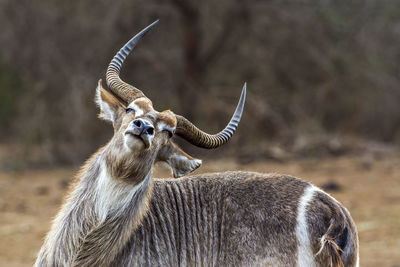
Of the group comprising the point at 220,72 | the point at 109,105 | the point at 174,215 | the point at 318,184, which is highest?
the point at 220,72

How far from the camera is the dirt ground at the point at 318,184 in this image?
11.4 meters

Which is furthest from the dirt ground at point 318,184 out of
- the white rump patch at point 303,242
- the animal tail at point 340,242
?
the white rump patch at point 303,242

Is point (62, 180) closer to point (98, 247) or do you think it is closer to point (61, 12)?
point (61, 12)

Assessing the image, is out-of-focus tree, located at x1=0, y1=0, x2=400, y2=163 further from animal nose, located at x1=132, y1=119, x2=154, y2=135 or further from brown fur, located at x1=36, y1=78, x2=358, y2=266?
animal nose, located at x1=132, y1=119, x2=154, y2=135

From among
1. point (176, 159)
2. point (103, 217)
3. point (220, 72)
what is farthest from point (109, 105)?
point (220, 72)

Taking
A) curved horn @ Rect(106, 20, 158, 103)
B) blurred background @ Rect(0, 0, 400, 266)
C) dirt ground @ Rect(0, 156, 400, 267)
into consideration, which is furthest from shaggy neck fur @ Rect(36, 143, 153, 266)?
blurred background @ Rect(0, 0, 400, 266)

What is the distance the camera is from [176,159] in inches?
255

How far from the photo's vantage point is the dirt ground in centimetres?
1135

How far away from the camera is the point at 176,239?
6.49 m

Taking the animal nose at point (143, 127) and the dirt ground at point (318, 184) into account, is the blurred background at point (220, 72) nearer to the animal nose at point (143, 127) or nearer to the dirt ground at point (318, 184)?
the dirt ground at point (318, 184)

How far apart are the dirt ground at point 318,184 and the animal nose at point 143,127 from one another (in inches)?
222

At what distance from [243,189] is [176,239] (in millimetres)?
775

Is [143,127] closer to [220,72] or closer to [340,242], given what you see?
[340,242]

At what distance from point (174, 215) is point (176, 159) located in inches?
21.9
